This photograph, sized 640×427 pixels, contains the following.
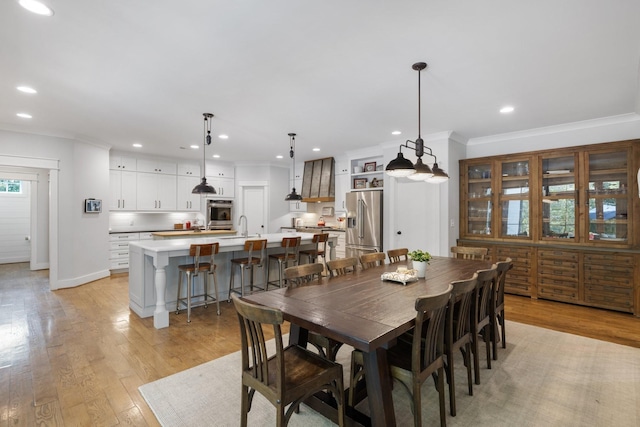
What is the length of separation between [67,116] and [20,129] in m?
1.32

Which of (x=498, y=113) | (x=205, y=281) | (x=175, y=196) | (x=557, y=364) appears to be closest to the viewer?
(x=557, y=364)

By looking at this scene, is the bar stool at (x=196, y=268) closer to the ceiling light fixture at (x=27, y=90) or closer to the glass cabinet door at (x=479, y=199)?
the ceiling light fixture at (x=27, y=90)

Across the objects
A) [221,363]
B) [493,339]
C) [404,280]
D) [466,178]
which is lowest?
[221,363]

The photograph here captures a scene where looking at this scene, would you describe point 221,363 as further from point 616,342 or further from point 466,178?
point 466,178

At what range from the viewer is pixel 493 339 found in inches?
108

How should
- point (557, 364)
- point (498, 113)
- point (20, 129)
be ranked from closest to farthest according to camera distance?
point (557, 364) → point (498, 113) → point (20, 129)

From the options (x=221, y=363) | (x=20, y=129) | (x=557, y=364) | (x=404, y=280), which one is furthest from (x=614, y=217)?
(x=20, y=129)

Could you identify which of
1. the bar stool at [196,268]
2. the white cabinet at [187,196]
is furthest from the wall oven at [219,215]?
the bar stool at [196,268]

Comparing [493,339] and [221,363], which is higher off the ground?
[493,339]

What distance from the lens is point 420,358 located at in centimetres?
180

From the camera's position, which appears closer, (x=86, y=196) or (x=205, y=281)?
(x=205, y=281)

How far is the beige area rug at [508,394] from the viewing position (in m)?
1.97

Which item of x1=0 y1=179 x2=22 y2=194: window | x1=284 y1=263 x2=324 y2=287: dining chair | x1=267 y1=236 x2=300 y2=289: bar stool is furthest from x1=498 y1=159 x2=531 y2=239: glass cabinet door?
x1=0 y1=179 x2=22 y2=194: window

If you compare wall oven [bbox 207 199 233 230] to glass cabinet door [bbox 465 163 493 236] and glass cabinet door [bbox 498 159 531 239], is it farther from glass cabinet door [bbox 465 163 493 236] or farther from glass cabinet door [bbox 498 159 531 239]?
glass cabinet door [bbox 498 159 531 239]
